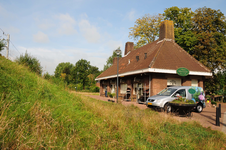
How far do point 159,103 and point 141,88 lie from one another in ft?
24.2

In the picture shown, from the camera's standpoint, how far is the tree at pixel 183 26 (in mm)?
21516

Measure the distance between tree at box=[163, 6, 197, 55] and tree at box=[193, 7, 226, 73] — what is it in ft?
2.54

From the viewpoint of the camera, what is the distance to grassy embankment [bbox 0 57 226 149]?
3.84m

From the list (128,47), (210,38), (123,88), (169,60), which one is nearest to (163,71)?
(169,60)

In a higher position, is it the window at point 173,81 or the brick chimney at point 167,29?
the brick chimney at point 167,29

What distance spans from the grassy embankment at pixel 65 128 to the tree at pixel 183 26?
705 inches

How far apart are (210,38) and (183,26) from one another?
16.2 feet

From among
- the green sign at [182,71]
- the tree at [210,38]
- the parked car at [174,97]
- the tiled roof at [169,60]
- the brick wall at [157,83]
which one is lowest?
the parked car at [174,97]

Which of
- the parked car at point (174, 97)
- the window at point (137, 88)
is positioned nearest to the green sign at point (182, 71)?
the window at point (137, 88)

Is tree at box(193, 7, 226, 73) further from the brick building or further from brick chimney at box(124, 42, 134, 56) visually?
brick chimney at box(124, 42, 134, 56)

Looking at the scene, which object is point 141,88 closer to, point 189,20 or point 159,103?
point 159,103

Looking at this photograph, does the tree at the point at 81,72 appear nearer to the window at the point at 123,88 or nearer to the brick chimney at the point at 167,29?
the window at the point at 123,88

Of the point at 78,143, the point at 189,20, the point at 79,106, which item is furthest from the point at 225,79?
the point at 78,143

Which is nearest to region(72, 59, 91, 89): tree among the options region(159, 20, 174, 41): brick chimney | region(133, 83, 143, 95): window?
region(133, 83, 143, 95): window
